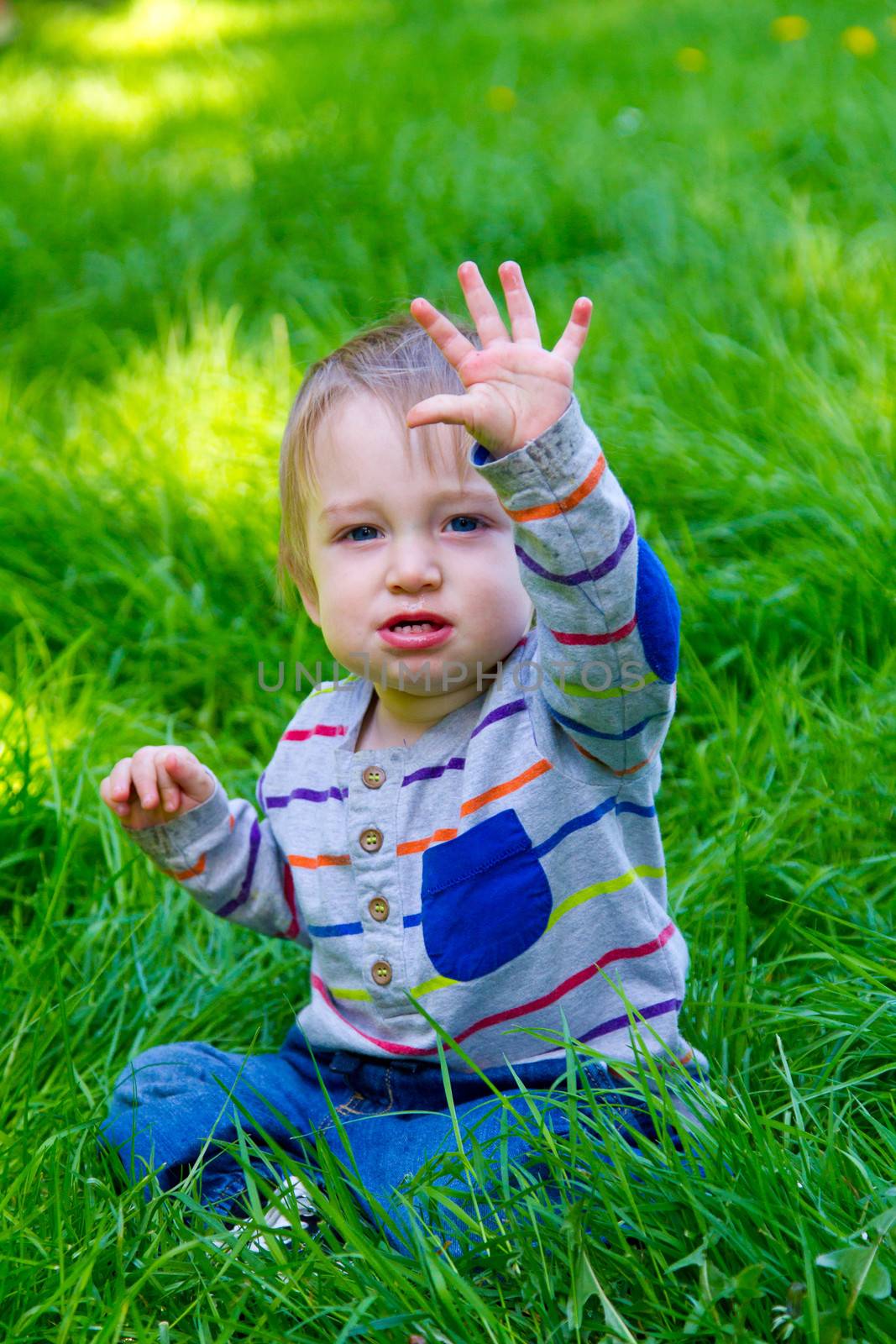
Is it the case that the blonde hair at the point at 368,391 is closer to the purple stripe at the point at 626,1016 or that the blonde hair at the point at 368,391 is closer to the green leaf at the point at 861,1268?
the purple stripe at the point at 626,1016

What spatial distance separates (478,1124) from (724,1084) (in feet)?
0.96

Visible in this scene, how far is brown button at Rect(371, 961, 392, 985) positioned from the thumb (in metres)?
0.31

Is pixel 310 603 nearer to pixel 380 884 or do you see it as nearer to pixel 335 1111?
pixel 380 884

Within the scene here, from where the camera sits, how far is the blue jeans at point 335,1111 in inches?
56.7

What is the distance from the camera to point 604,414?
265 cm

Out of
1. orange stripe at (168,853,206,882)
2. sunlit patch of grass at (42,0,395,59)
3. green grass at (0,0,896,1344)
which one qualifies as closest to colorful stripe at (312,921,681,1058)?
green grass at (0,0,896,1344)

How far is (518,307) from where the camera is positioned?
1301mm

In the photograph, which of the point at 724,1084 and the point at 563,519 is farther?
the point at 724,1084

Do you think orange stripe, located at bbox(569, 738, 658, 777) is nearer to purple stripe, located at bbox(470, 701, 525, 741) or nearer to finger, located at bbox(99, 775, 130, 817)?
purple stripe, located at bbox(470, 701, 525, 741)

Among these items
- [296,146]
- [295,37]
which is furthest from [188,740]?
[295,37]

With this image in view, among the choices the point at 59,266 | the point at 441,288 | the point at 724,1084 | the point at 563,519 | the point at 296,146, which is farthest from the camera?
the point at 296,146

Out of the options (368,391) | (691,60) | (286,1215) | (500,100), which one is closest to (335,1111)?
(286,1215)

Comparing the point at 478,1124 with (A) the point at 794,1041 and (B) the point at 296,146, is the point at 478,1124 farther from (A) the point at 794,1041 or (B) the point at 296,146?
(B) the point at 296,146

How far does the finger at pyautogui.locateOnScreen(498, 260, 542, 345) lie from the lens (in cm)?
129
